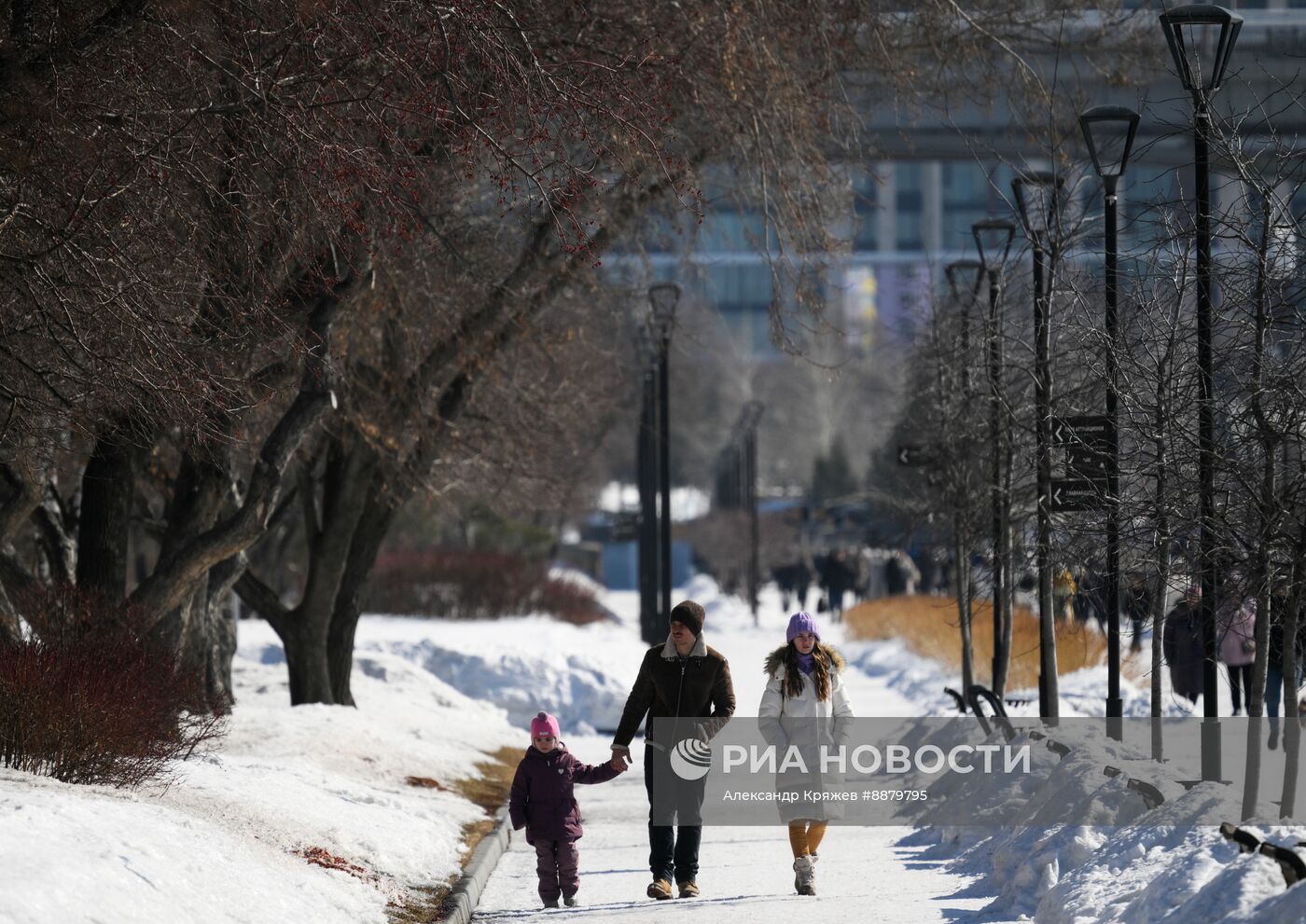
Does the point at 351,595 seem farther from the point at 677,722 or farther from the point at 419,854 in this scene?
the point at 677,722

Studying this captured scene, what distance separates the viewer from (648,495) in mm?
35062

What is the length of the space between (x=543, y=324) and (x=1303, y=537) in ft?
38.1

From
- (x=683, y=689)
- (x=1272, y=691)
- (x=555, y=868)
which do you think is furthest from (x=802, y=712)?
(x=1272, y=691)

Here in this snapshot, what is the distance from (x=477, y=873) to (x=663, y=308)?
51.8ft

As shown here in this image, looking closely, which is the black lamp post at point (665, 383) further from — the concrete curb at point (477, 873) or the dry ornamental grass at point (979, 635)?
the concrete curb at point (477, 873)

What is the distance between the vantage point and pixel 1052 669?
16484 mm

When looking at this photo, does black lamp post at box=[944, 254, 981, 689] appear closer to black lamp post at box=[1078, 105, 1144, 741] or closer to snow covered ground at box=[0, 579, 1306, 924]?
black lamp post at box=[1078, 105, 1144, 741]

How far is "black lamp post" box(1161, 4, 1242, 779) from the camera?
31.9ft

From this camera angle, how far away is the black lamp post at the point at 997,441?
16188 millimetres

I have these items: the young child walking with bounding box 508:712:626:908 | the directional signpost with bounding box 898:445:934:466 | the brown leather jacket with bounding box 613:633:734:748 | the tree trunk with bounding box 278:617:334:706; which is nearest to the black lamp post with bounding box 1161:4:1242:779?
the brown leather jacket with bounding box 613:633:734:748

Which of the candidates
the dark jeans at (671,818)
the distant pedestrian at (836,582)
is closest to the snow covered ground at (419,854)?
the dark jeans at (671,818)

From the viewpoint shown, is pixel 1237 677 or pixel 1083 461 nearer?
pixel 1083 461

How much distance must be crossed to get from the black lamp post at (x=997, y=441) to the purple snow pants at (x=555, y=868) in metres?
6.03

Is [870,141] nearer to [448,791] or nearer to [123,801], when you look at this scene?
[448,791]
